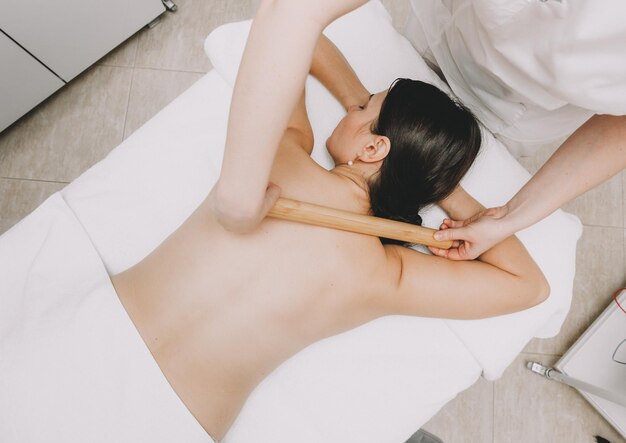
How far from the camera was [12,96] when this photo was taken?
142cm

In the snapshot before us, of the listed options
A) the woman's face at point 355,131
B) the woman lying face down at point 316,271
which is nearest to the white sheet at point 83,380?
the woman lying face down at point 316,271

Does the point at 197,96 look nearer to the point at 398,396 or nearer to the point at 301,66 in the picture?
the point at 301,66

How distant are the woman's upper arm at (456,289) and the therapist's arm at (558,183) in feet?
0.17

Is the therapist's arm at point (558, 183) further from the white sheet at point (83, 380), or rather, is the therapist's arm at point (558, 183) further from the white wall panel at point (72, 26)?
the white wall panel at point (72, 26)

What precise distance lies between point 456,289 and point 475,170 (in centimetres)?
39

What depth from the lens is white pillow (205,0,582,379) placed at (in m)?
1.06

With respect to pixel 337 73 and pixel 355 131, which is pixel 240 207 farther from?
pixel 337 73

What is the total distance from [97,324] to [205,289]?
0.82 ft


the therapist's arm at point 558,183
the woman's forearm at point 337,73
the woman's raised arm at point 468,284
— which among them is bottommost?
the woman's raised arm at point 468,284

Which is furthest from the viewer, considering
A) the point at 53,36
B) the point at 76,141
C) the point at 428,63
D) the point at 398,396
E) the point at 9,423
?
the point at 76,141

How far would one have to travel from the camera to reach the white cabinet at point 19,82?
130 centimetres

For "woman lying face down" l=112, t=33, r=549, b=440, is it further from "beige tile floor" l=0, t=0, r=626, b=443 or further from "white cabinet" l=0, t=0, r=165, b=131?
"white cabinet" l=0, t=0, r=165, b=131

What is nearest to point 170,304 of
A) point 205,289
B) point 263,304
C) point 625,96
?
point 205,289

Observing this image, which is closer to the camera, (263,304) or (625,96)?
(625,96)
